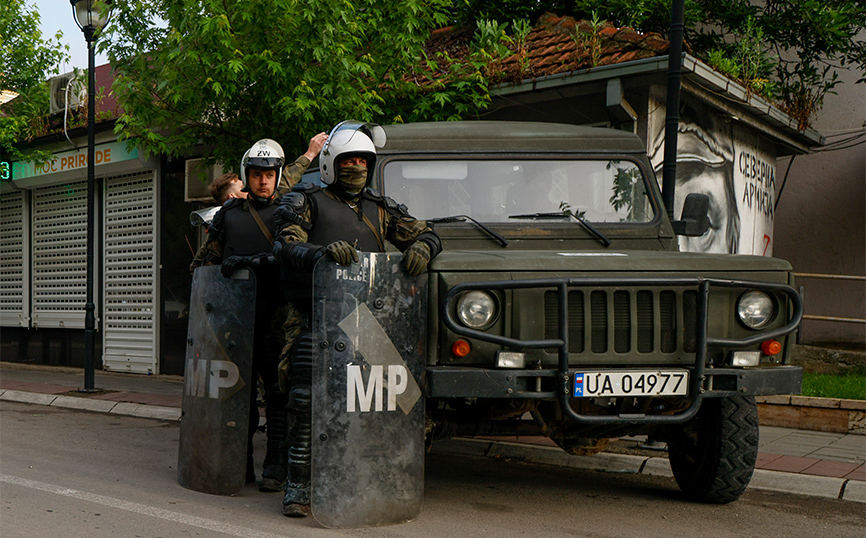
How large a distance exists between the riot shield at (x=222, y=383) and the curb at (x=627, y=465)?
2.37 metres

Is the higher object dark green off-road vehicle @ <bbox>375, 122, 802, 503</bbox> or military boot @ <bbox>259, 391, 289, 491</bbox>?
dark green off-road vehicle @ <bbox>375, 122, 802, 503</bbox>

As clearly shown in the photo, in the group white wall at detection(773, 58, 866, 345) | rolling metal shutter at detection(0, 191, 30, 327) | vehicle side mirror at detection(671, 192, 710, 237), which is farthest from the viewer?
rolling metal shutter at detection(0, 191, 30, 327)

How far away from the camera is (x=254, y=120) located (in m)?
9.21

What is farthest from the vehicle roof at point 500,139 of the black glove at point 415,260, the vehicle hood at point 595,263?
the black glove at point 415,260

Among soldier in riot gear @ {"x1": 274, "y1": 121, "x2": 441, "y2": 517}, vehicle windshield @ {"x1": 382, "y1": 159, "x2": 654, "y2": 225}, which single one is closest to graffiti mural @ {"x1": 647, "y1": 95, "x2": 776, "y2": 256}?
vehicle windshield @ {"x1": 382, "y1": 159, "x2": 654, "y2": 225}

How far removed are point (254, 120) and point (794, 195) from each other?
28.9ft

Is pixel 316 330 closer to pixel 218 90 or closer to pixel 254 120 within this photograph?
pixel 218 90

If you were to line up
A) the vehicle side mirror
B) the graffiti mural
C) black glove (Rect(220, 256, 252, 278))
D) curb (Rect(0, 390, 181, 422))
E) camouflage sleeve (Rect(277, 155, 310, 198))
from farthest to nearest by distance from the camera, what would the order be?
the graffiti mural < curb (Rect(0, 390, 181, 422)) < camouflage sleeve (Rect(277, 155, 310, 198)) < the vehicle side mirror < black glove (Rect(220, 256, 252, 278))

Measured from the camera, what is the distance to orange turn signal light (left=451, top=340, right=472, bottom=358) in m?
4.36

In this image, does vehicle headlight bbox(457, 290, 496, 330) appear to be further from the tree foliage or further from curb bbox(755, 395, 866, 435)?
the tree foliage

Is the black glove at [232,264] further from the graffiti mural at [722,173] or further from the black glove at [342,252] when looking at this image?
the graffiti mural at [722,173]

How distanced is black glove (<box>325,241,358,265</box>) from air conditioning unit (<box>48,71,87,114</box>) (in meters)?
13.3

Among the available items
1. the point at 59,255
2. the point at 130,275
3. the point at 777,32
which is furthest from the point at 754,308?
the point at 59,255

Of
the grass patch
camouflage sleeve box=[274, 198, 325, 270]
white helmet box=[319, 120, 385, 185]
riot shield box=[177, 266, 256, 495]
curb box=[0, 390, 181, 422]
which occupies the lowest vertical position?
curb box=[0, 390, 181, 422]
